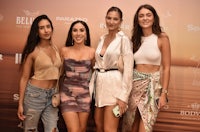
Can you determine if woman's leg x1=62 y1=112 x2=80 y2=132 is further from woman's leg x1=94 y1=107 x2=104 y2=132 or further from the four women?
woman's leg x1=94 y1=107 x2=104 y2=132

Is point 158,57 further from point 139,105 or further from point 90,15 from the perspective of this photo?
point 90,15

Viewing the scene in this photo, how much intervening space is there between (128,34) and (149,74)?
79 centimetres

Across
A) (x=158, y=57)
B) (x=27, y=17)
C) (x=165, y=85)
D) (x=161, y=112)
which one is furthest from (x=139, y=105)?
(x=27, y=17)

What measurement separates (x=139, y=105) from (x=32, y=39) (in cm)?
132

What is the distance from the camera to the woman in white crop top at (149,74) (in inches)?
111

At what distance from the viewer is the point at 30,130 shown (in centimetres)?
302

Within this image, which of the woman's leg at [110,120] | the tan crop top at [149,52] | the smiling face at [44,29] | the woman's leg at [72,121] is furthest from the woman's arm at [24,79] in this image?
the tan crop top at [149,52]

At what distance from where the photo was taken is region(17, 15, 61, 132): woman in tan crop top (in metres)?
2.98

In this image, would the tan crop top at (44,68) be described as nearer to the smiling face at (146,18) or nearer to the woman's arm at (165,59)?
the smiling face at (146,18)

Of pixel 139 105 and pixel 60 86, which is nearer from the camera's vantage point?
pixel 139 105

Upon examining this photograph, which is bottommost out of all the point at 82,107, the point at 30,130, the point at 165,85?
the point at 30,130

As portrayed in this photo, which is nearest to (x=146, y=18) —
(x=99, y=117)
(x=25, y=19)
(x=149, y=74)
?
(x=149, y=74)

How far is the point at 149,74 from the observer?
2.85 metres

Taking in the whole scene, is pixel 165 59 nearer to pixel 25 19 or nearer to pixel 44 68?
pixel 44 68
